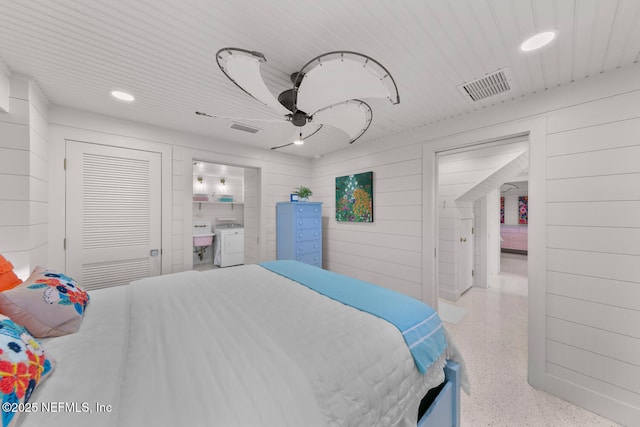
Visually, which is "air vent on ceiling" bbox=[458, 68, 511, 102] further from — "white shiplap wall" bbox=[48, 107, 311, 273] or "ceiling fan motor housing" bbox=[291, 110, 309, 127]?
"white shiplap wall" bbox=[48, 107, 311, 273]

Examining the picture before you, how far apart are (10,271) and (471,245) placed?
554cm

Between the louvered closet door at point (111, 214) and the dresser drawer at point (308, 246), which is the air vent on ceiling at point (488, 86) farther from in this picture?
the louvered closet door at point (111, 214)

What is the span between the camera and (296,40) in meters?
1.45

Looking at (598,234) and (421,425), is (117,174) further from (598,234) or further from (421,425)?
(598,234)

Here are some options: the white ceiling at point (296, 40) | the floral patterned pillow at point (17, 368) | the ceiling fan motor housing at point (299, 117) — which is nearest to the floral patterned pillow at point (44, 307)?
the floral patterned pillow at point (17, 368)

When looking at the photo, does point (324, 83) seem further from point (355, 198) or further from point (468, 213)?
point (468, 213)

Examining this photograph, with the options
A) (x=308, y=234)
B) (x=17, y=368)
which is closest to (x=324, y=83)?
(x=17, y=368)

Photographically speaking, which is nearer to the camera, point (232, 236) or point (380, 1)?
point (380, 1)

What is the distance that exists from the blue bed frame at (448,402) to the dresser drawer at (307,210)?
105 inches

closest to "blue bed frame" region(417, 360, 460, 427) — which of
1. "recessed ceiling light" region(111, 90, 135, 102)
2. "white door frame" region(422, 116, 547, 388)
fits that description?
"white door frame" region(422, 116, 547, 388)

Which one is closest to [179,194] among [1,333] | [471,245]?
[1,333]

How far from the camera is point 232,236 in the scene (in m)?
5.54

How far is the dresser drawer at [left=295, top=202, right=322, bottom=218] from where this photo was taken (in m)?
3.66

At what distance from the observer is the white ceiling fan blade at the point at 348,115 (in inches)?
67.9
